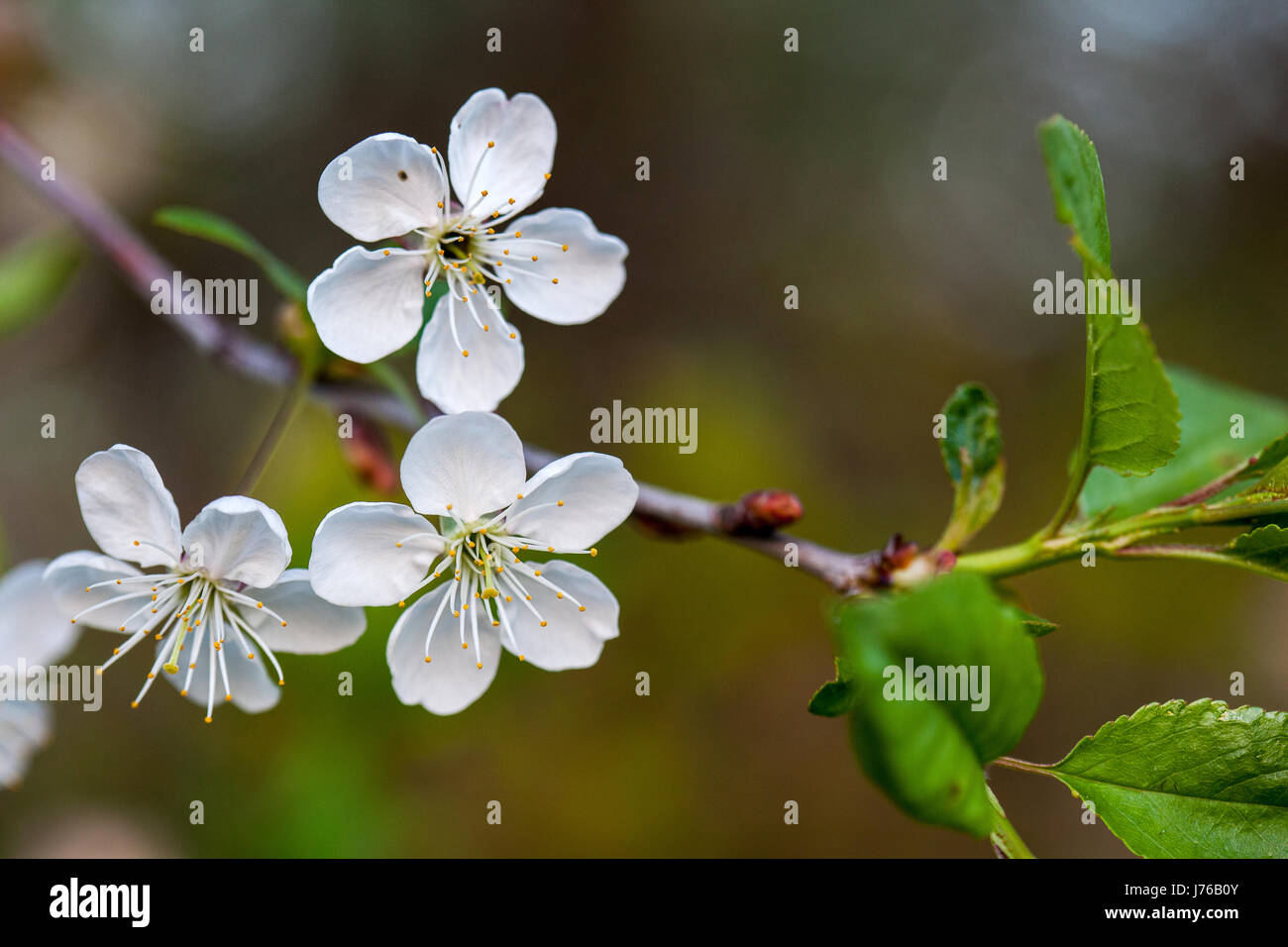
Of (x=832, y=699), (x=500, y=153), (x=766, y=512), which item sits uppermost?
(x=500, y=153)

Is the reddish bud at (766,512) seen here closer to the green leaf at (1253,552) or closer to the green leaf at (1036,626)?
the green leaf at (1036,626)

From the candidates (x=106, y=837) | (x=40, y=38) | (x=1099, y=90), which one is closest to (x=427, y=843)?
(x=106, y=837)

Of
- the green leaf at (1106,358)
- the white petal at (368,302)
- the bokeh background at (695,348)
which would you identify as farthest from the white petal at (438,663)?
the bokeh background at (695,348)

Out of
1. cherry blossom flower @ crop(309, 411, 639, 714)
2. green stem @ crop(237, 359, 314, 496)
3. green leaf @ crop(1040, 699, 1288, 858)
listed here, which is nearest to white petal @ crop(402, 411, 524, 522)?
cherry blossom flower @ crop(309, 411, 639, 714)

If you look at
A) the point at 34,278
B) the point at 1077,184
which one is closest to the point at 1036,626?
the point at 1077,184

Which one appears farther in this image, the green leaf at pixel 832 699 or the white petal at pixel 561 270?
the white petal at pixel 561 270

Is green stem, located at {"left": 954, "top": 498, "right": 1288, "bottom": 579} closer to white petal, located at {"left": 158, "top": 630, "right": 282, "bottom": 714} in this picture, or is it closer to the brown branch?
the brown branch

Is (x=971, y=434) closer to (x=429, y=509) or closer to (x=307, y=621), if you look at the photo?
(x=429, y=509)
